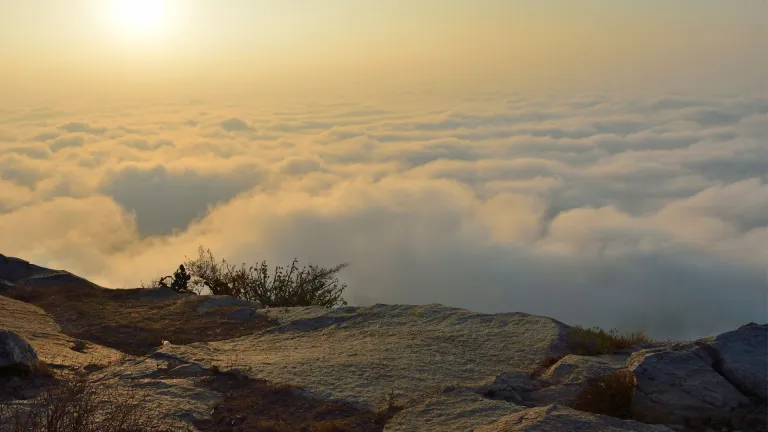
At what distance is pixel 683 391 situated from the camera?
5.14 metres

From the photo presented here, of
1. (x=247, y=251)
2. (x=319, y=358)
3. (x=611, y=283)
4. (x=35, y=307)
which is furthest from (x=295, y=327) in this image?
(x=611, y=283)

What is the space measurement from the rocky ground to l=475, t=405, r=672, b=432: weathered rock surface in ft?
0.05

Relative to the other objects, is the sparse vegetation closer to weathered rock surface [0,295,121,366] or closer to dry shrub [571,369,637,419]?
dry shrub [571,369,637,419]

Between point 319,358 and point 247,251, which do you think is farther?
point 247,251

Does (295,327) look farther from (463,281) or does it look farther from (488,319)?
(463,281)

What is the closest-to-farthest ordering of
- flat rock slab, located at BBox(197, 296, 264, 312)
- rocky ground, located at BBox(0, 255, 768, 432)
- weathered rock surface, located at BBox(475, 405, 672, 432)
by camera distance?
1. weathered rock surface, located at BBox(475, 405, 672, 432)
2. rocky ground, located at BBox(0, 255, 768, 432)
3. flat rock slab, located at BBox(197, 296, 264, 312)

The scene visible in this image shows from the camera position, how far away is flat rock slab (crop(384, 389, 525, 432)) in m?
5.33

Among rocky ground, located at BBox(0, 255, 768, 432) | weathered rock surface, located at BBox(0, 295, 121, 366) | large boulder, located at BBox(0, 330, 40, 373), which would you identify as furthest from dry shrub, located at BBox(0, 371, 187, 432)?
weathered rock surface, located at BBox(0, 295, 121, 366)

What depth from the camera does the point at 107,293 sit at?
12.2m

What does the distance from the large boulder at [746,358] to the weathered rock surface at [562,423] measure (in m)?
0.83

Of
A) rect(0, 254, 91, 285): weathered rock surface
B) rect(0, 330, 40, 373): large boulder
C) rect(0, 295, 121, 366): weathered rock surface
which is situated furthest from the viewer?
rect(0, 254, 91, 285): weathered rock surface

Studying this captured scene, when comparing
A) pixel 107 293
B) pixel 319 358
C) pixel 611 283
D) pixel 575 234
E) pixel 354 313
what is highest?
pixel 575 234

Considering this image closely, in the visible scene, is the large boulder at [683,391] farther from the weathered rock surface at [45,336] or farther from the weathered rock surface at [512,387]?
the weathered rock surface at [45,336]

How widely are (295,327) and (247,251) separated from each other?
120 metres
